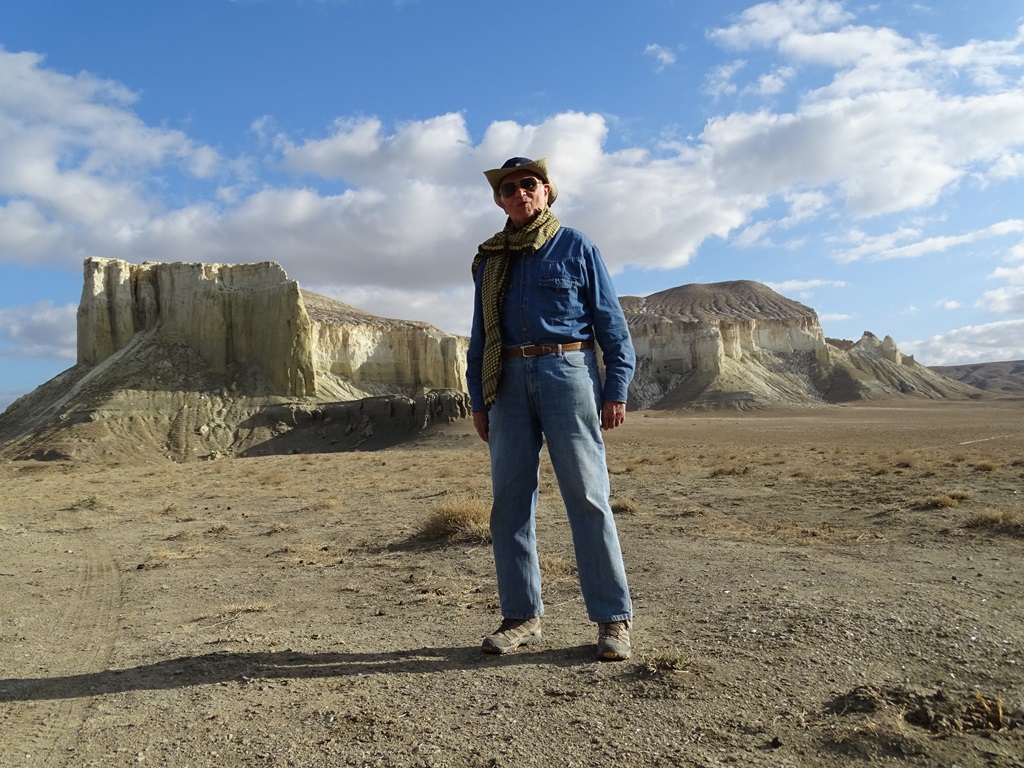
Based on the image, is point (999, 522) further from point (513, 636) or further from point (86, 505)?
point (86, 505)

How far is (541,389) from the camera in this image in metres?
3.54

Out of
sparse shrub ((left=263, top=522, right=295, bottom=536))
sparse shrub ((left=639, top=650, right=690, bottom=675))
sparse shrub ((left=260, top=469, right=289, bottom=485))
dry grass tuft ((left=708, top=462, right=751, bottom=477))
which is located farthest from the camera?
sparse shrub ((left=260, top=469, right=289, bottom=485))

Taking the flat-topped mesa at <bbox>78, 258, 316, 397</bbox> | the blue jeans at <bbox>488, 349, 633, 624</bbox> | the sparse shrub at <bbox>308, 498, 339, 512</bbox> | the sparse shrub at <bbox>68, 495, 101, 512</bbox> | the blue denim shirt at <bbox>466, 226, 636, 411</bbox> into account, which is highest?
the flat-topped mesa at <bbox>78, 258, 316, 397</bbox>

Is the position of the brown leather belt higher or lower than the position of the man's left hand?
higher

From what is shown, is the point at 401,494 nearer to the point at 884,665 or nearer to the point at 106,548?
the point at 106,548

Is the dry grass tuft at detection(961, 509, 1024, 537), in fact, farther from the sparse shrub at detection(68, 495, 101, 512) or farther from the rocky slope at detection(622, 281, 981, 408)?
the rocky slope at detection(622, 281, 981, 408)

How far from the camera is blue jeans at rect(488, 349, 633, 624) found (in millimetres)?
3445

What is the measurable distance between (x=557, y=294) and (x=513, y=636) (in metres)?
1.69

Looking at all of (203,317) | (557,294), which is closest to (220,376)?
(203,317)

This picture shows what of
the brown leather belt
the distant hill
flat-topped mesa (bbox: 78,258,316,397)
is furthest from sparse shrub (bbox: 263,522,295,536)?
the distant hill

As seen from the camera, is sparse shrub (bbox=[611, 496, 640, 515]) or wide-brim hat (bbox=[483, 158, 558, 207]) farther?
sparse shrub (bbox=[611, 496, 640, 515])

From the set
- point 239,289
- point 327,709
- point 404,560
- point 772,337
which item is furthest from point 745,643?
point 772,337

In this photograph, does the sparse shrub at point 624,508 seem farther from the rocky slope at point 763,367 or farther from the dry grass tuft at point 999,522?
the rocky slope at point 763,367

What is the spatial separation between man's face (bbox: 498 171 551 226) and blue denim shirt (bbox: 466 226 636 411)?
190 millimetres
